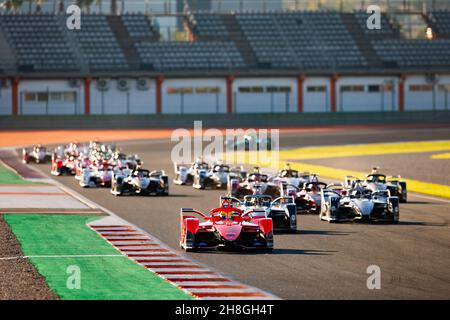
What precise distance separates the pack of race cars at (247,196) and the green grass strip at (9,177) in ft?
6.30

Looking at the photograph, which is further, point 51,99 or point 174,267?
point 51,99

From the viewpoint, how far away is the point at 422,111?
9281cm

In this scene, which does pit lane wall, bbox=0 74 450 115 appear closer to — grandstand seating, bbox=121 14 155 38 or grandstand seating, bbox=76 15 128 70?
grandstand seating, bbox=76 15 128 70

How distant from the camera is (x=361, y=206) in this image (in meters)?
28.0

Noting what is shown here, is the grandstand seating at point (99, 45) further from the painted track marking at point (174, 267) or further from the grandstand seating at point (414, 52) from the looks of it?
the painted track marking at point (174, 267)

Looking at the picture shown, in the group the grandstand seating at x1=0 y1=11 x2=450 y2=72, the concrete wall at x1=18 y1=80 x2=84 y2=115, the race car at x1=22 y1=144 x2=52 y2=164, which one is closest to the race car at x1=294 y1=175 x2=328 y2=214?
the race car at x1=22 y1=144 x2=52 y2=164

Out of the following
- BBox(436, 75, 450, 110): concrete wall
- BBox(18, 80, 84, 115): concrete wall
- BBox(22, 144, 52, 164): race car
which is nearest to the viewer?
BBox(22, 144, 52, 164): race car

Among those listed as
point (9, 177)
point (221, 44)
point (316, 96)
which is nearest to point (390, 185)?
point (9, 177)

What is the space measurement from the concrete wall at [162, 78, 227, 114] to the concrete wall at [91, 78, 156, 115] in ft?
4.27

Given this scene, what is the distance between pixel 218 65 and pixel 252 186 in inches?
2290

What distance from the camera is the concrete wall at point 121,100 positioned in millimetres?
89188

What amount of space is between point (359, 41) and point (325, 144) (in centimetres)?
3295

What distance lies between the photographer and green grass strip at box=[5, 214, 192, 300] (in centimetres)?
1772

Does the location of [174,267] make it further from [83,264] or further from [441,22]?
[441,22]
